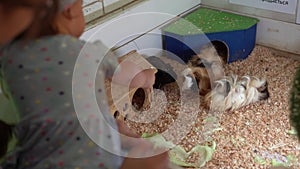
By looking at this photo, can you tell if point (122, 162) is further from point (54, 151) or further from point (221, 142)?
point (221, 142)

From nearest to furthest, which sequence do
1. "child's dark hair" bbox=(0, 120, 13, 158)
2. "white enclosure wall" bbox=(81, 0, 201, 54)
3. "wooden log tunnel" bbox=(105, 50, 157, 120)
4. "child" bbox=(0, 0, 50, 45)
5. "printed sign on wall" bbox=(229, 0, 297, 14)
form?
"child" bbox=(0, 0, 50, 45) → "child's dark hair" bbox=(0, 120, 13, 158) → "wooden log tunnel" bbox=(105, 50, 157, 120) → "white enclosure wall" bbox=(81, 0, 201, 54) → "printed sign on wall" bbox=(229, 0, 297, 14)

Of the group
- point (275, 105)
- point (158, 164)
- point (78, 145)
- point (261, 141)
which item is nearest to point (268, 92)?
point (275, 105)

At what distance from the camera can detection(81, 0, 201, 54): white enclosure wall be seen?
1270mm

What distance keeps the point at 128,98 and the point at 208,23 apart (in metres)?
0.53

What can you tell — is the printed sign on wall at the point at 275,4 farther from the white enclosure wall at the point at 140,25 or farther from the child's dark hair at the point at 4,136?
the child's dark hair at the point at 4,136

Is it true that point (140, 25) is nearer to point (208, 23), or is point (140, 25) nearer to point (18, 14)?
point (208, 23)

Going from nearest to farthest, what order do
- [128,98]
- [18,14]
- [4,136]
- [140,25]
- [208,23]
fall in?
[18,14] < [4,136] < [128,98] < [140,25] < [208,23]

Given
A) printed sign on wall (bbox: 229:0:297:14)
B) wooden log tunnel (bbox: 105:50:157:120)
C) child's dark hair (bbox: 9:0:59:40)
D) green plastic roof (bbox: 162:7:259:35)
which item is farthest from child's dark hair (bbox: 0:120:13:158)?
printed sign on wall (bbox: 229:0:297:14)

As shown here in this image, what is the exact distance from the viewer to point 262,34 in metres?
1.57

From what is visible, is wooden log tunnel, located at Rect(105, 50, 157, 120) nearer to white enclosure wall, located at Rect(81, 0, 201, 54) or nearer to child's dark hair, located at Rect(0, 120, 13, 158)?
white enclosure wall, located at Rect(81, 0, 201, 54)

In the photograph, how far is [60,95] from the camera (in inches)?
18.5

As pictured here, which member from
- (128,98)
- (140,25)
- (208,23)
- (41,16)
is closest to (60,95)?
(41,16)

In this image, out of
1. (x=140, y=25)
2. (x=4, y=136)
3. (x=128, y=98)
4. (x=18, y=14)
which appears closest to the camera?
(x=18, y=14)

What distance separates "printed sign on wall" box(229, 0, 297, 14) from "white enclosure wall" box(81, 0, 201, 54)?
0.22 m
